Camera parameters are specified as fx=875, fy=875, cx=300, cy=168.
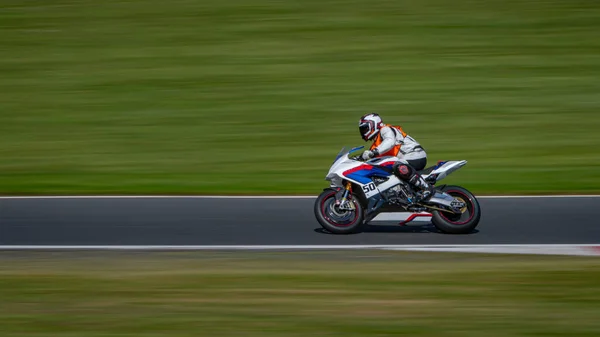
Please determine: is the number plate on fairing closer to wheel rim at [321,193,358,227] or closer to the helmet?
wheel rim at [321,193,358,227]

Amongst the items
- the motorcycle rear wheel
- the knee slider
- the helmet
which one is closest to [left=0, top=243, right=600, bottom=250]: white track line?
the motorcycle rear wheel

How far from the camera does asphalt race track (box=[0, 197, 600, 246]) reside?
11.8 meters

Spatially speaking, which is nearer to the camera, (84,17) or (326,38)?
(326,38)

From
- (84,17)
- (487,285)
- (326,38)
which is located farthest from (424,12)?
(487,285)

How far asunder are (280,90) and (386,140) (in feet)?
34.5

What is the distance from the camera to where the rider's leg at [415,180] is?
39.5 feet

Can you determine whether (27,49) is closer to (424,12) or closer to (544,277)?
(424,12)

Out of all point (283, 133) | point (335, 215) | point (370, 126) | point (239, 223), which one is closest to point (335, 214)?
point (335, 215)

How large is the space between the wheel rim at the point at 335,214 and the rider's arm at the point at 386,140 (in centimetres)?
92

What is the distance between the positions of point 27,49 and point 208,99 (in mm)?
6540

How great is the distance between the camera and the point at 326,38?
25.0 m

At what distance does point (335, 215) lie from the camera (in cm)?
1222

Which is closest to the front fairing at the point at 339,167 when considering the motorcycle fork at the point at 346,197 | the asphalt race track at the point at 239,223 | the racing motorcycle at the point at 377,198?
the racing motorcycle at the point at 377,198

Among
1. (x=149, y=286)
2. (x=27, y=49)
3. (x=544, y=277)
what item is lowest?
(x=544, y=277)
